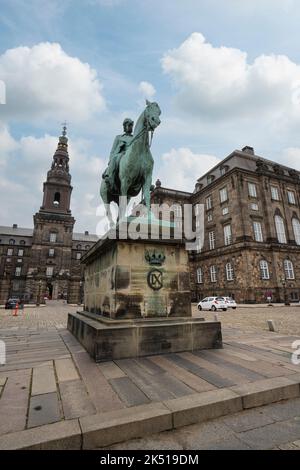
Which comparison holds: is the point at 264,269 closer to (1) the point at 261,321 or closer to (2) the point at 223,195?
(2) the point at 223,195

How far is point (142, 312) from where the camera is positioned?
4.61m

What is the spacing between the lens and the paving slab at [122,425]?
197 centimetres

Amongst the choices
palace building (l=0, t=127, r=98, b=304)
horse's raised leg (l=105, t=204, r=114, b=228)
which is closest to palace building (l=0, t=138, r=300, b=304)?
palace building (l=0, t=127, r=98, b=304)

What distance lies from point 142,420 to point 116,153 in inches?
226

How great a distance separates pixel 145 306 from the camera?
4668 millimetres

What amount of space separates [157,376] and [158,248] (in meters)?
2.48

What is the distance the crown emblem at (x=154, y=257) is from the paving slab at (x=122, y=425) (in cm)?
285

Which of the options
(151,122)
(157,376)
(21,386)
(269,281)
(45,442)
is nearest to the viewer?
(45,442)

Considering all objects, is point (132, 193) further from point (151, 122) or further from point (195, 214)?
point (195, 214)

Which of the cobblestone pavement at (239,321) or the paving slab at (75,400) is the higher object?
the paving slab at (75,400)

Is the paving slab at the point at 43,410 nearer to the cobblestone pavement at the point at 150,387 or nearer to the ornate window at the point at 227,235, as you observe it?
the cobblestone pavement at the point at 150,387

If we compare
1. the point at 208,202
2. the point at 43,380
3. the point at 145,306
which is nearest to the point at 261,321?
the point at 145,306

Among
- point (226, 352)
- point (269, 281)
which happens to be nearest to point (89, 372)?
point (226, 352)

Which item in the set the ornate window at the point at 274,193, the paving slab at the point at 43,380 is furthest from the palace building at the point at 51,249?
the paving slab at the point at 43,380
